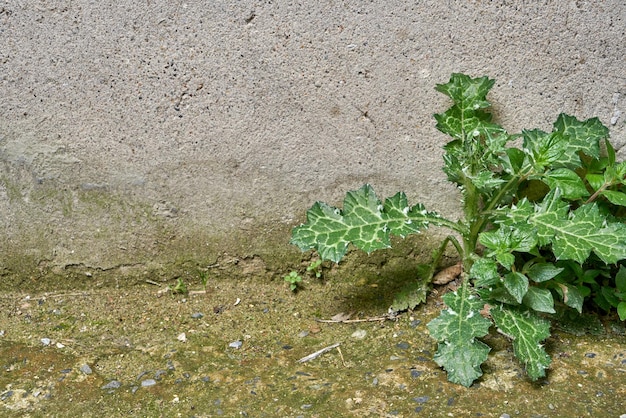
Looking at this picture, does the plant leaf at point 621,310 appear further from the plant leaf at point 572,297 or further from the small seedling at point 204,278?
the small seedling at point 204,278

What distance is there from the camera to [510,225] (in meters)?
2.23

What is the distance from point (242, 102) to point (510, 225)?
1003mm

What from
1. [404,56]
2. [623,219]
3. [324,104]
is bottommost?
[623,219]

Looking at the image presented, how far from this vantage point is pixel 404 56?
2.41 metres

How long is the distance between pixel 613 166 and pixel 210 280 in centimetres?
153

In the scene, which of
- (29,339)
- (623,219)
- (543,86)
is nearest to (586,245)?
(623,219)

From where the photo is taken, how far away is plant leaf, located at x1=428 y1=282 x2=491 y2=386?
2125mm

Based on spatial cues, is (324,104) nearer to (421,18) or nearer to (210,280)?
(421,18)

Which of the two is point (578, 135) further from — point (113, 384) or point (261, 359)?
point (113, 384)

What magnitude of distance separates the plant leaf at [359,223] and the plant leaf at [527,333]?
374mm

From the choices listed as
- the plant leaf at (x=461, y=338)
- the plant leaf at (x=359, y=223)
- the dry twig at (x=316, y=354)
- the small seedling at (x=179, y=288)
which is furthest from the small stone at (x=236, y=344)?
the plant leaf at (x=461, y=338)

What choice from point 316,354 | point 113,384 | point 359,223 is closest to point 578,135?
point 359,223

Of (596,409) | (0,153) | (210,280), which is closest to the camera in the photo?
(596,409)

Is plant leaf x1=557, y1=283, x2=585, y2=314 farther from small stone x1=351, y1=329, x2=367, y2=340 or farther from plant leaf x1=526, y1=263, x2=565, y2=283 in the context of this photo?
small stone x1=351, y1=329, x2=367, y2=340
